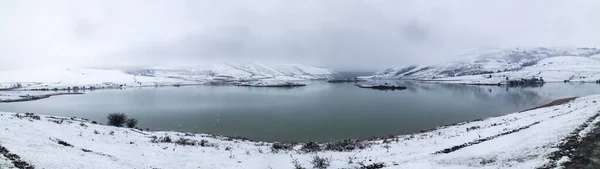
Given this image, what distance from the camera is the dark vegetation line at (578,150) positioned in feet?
56.4

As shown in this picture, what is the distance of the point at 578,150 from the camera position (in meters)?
19.4

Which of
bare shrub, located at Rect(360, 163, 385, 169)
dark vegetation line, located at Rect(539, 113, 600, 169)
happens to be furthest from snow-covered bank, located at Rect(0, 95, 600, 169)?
bare shrub, located at Rect(360, 163, 385, 169)

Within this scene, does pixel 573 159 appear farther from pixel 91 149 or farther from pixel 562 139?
pixel 91 149

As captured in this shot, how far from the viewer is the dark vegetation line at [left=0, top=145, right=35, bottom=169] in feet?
60.3

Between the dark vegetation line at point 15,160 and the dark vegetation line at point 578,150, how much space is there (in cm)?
2606

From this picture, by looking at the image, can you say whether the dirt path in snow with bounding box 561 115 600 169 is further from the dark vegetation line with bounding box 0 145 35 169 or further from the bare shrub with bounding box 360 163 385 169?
the dark vegetation line with bounding box 0 145 35 169

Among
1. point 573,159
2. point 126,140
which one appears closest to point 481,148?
point 573,159

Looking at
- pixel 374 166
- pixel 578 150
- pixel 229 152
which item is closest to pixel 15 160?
pixel 229 152

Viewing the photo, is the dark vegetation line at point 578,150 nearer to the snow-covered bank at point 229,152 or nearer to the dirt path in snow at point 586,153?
the dirt path in snow at point 586,153

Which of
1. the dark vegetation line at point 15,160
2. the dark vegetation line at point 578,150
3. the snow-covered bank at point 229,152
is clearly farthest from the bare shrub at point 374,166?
the dark vegetation line at point 15,160

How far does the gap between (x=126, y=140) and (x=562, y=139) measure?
115 ft

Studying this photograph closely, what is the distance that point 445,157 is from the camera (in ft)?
75.8

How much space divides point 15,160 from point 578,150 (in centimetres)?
3054

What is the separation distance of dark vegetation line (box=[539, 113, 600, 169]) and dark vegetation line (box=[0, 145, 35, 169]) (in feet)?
85.5
